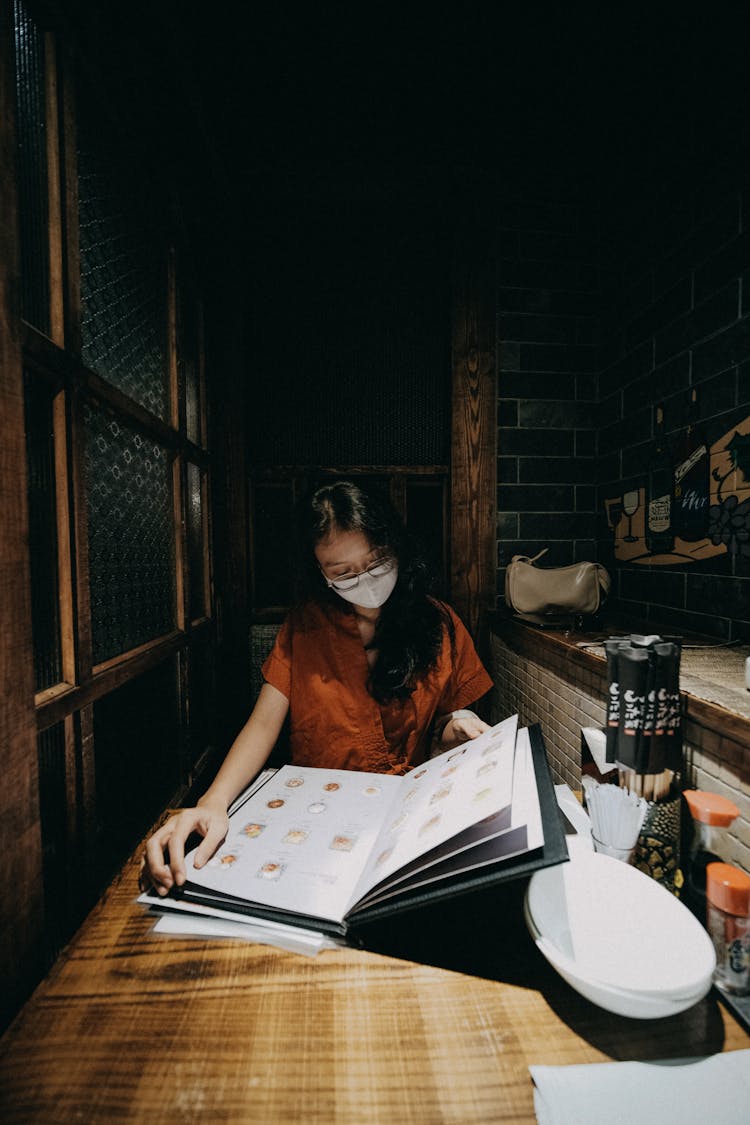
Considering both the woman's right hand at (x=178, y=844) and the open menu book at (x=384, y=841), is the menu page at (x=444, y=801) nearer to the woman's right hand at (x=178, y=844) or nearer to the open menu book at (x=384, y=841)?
the open menu book at (x=384, y=841)

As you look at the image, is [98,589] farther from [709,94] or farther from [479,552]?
[709,94]

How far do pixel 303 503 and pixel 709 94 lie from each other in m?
1.96

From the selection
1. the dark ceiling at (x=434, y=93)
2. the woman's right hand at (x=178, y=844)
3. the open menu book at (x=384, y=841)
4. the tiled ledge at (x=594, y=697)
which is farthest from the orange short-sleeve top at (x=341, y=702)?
the dark ceiling at (x=434, y=93)

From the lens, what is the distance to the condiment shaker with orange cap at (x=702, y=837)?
0.76 metres

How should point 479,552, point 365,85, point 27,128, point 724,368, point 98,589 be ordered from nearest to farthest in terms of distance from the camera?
point 27,128
point 98,589
point 724,368
point 365,85
point 479,552

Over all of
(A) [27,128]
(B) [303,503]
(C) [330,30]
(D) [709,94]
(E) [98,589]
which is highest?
(C) [330,30]

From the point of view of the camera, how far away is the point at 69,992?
0.66m

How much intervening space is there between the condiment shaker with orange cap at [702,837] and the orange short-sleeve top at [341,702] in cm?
82

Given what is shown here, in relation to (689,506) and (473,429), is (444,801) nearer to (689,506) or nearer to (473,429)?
(689,506)

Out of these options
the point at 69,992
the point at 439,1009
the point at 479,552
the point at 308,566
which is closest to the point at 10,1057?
the point at 69,992

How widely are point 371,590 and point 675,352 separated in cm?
147

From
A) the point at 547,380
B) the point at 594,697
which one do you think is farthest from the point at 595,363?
the point at 594,697

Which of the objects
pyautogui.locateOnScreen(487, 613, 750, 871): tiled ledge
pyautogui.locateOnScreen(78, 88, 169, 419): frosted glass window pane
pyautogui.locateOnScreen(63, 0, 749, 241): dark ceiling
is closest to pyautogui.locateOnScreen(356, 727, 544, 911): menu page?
pyautogui.locateOnScreen(487, 613, 750, 871): tiled ledge

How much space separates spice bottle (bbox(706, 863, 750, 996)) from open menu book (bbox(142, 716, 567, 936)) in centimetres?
25
